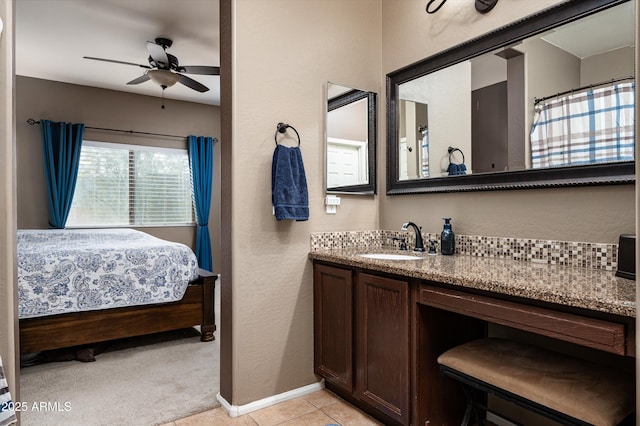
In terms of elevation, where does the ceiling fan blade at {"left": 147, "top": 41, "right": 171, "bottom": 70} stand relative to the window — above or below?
above

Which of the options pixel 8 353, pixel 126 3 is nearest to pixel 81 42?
pixel 126 3

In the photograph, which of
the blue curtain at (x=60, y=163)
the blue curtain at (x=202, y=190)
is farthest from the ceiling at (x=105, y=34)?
the blue curtain at (x=202, y=190)

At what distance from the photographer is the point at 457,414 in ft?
6.16

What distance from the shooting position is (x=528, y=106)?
1.89 m

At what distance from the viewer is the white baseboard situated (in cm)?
215

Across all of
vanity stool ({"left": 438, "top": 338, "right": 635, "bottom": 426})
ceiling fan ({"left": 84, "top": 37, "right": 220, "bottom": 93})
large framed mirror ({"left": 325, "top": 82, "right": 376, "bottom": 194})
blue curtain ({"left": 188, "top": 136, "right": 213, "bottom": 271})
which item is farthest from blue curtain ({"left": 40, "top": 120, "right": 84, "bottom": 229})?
vanity stool ({"left": 438, "top": 338, "right": 635, "bottom": 426})

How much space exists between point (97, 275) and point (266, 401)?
1.66 metres

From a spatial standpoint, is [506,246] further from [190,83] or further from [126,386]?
[190,83]

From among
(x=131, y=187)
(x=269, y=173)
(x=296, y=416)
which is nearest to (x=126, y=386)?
(x=296, y=416)

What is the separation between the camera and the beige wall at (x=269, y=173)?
2168 millimetres

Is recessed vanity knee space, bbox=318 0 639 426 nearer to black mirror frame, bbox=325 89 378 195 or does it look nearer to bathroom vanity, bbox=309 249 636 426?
bathroom vanity, bbox=309 249 636 426

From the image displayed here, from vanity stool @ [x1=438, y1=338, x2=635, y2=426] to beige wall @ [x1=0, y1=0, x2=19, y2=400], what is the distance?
1.81m

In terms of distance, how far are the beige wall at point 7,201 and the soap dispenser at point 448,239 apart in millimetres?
2073

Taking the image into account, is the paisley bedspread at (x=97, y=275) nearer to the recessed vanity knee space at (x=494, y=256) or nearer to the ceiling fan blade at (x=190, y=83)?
the recessed vanity knee space at (x=494, y=256)
